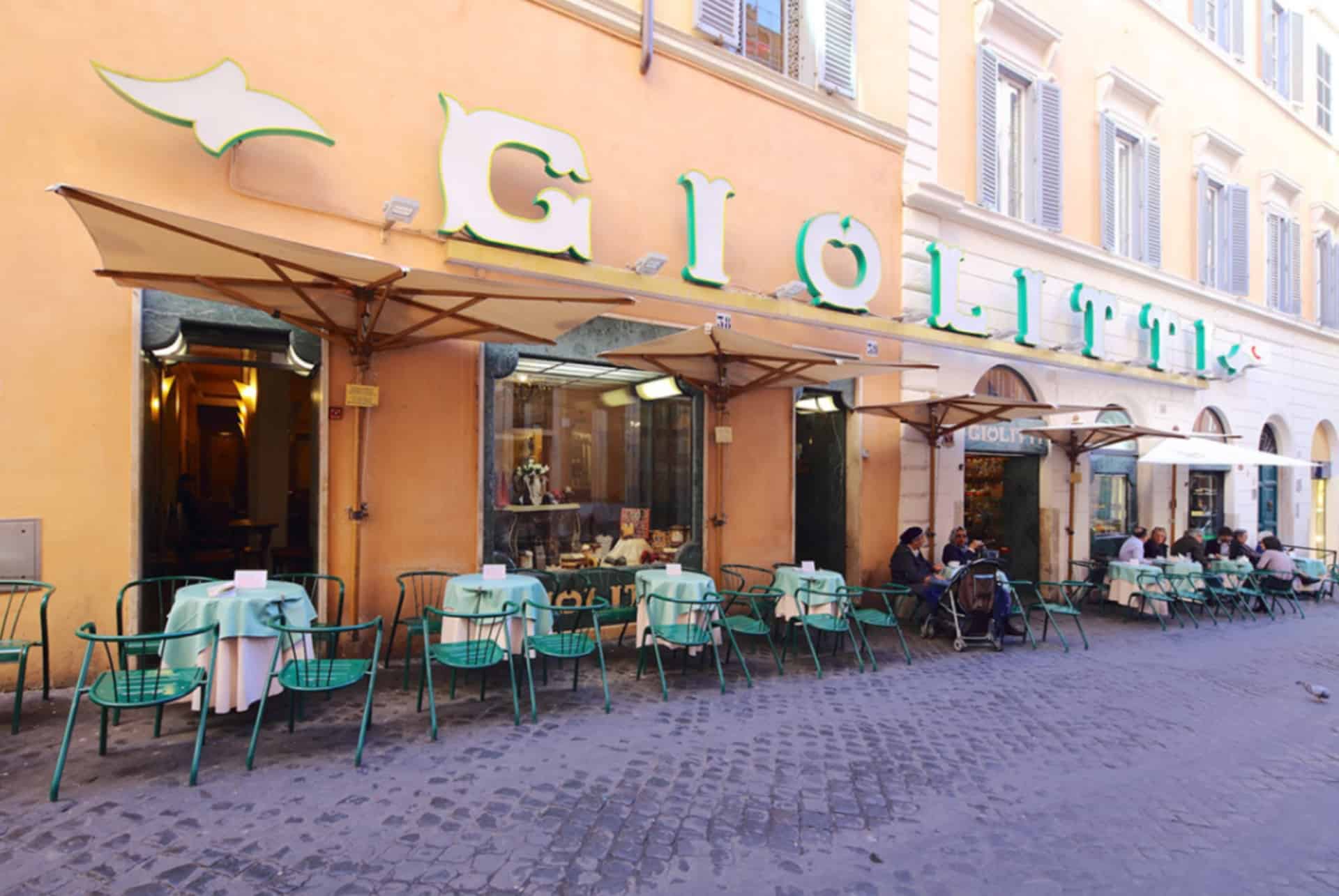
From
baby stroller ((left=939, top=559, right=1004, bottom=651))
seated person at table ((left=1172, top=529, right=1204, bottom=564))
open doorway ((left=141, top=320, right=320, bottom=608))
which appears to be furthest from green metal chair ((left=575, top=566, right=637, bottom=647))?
seated person at table ((left=1172, top=529, right=1204, bottom=564))

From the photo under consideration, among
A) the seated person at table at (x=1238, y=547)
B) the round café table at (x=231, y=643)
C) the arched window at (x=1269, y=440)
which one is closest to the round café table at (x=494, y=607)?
the round café table at (x=231, y=643)

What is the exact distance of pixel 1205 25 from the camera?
552 inches

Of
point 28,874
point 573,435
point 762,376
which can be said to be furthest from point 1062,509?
point 28,874

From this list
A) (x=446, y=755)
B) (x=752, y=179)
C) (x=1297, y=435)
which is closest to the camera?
(x=446, y=755)

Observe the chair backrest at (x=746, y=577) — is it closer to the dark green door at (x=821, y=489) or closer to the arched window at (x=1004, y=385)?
the dark green door at (x=821, y=489)

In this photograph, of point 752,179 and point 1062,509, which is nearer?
point 752,179

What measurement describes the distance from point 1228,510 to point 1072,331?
5891 mm

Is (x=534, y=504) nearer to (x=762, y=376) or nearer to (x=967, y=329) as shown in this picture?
(x=762, y=376)

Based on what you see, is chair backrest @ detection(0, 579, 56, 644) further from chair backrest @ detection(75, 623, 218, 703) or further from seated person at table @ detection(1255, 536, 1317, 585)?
seated person at table @ detection(1255, 536, 1317, 585)

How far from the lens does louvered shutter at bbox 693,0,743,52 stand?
25.7 feet

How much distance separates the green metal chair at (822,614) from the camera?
251 inches

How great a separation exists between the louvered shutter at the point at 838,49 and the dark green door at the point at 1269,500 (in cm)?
1258

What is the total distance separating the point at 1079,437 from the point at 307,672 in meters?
10.6

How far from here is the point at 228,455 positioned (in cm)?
1302
